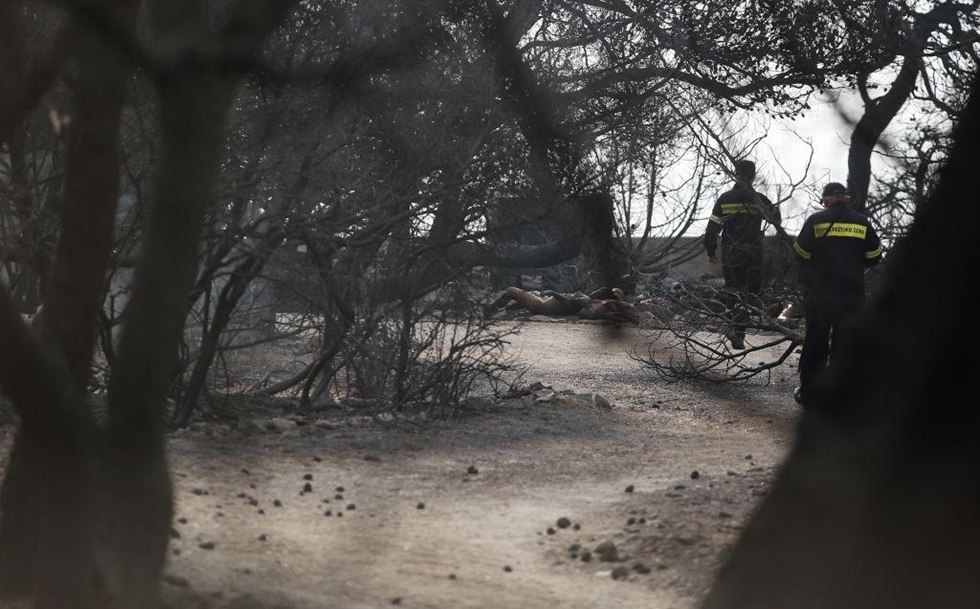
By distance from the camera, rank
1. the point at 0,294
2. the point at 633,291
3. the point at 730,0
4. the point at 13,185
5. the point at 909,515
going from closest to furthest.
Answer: the point at 909,515 < the point at 0,294 < the point at 13,185 < the point at 730,0 < the point at 633,291

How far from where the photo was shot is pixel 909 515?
11.1 feet

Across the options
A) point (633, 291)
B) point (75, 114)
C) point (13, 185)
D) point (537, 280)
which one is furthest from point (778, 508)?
point (537, 280)

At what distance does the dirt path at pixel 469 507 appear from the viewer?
16.5ft

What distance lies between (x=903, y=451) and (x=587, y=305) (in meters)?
19.3

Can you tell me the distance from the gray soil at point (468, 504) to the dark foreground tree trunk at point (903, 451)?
62.3 inches

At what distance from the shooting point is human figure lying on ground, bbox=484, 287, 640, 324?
765 inches

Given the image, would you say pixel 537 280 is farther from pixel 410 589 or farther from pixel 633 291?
pixel 410 589

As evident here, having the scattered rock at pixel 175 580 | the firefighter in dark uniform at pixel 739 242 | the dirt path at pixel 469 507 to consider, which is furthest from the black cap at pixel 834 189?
the scattered rock at pixel 175 580

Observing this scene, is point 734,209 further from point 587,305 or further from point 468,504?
point 587,305

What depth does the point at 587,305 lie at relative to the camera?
22.7 m

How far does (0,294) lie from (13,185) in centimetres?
398

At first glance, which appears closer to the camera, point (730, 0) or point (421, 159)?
point (421, 159)

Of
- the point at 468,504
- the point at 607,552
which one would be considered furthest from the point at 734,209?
the point at 607,552

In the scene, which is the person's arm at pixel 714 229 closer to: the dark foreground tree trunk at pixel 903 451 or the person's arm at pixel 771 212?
the person's arm at pixel 771 212
